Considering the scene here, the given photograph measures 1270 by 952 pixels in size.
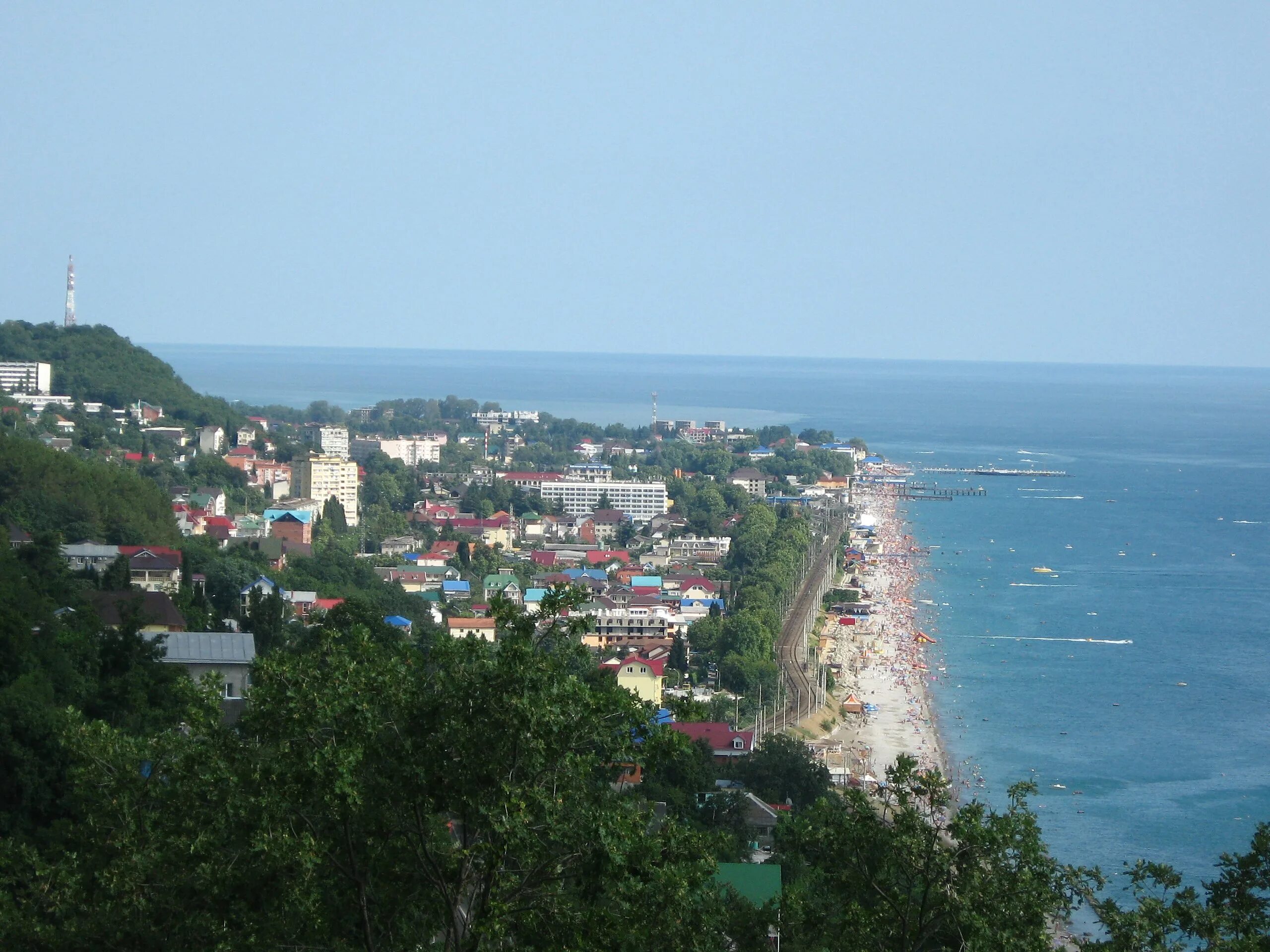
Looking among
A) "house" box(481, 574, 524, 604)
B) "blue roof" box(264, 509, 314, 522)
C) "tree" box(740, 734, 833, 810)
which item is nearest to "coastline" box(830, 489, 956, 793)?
"tree" box(740, 734, 833, 810)

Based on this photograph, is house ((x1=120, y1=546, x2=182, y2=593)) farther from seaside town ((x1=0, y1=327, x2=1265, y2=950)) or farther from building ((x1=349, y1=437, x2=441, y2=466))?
building ((x1=349, y1=437, x2=441, y2=466))

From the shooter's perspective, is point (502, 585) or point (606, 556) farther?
point (606, 556)

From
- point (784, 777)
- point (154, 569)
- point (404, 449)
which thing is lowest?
point (784, 777)

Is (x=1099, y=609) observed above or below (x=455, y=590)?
above

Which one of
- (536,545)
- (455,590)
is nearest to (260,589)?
(455,590)

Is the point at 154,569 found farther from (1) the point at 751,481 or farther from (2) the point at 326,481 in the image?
(1) the point at 751,481

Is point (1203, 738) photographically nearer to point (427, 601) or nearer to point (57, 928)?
point (427, 601)
